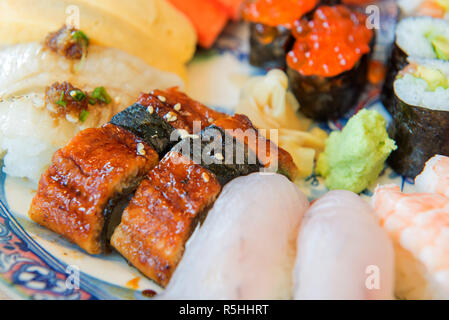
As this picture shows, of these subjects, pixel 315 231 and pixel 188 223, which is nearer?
pixel 315 231

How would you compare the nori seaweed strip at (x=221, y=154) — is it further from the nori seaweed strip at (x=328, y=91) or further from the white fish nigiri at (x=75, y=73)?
the nori seaweed strip at (x=328, y=91)

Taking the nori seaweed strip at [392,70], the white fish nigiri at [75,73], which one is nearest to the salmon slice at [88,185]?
the white fish nigiri at [75,73]

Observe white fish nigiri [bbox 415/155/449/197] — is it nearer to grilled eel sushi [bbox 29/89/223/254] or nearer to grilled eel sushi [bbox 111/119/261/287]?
grilled eel sushi [bbox 111/119/261/287]

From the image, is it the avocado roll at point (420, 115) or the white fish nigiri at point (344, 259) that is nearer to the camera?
the white fish nigiri at point (344, 259)

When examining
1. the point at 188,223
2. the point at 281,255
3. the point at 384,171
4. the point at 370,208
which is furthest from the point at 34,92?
the point at 384,171

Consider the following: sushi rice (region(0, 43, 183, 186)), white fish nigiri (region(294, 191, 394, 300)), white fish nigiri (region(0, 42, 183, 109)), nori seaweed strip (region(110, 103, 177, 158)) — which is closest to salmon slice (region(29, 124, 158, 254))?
nori seaweed strip (region(110, 103, 177, 158))

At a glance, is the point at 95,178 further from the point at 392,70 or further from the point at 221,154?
the point at 392,70

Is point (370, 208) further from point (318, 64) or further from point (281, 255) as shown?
point (318, 64)
